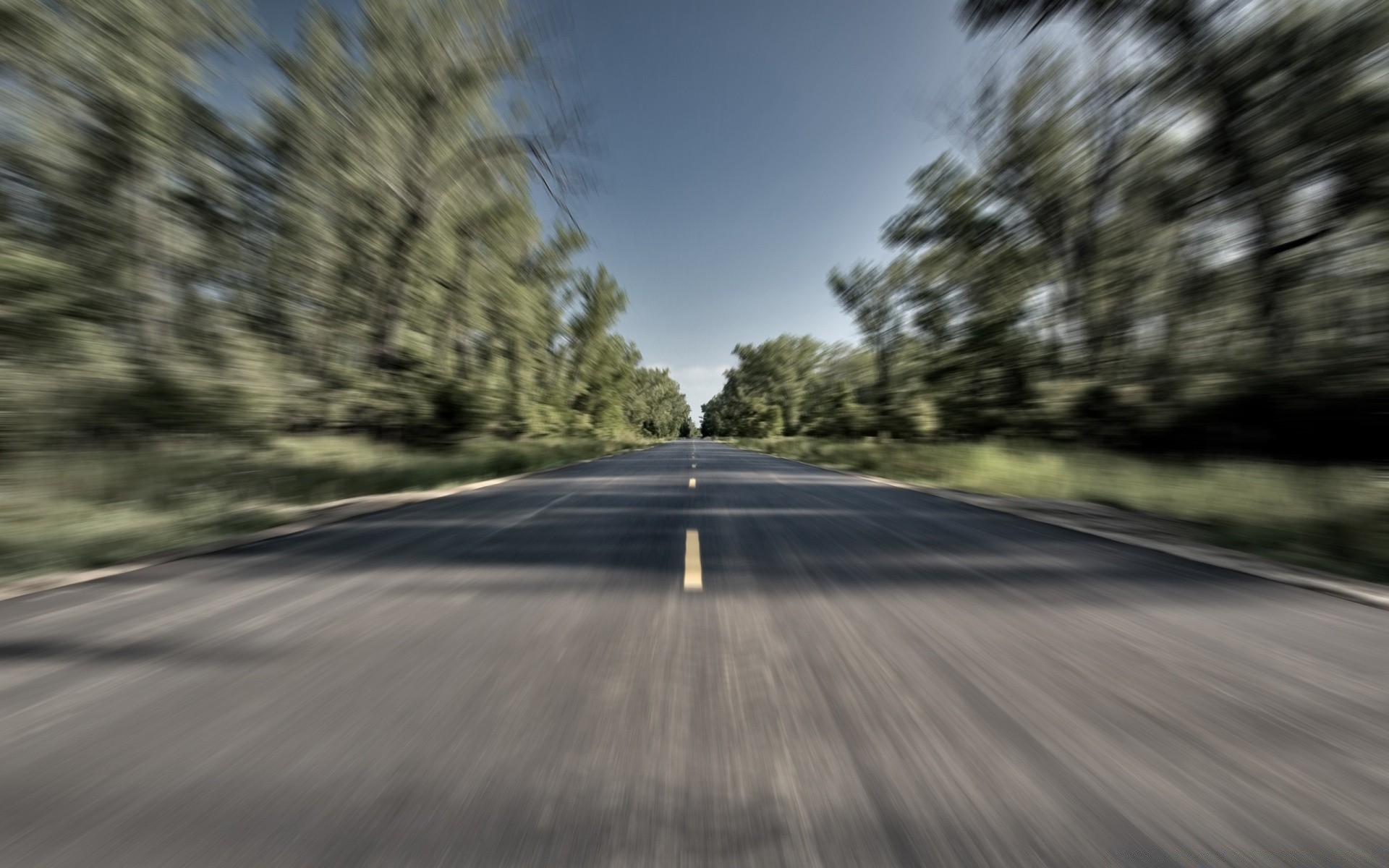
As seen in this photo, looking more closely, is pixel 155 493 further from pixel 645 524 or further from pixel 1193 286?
pixel 1193 286

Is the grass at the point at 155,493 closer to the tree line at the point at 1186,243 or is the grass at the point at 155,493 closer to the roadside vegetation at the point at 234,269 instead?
the roadside vegetation at the point at 234,269

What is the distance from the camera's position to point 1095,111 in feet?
46.2

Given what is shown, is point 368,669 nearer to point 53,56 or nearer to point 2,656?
point 2,656

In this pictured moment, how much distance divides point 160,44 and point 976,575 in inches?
488

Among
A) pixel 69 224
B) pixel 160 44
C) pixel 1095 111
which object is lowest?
pixel 69 224

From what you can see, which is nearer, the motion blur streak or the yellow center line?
the motion blur streak

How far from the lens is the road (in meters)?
1.52

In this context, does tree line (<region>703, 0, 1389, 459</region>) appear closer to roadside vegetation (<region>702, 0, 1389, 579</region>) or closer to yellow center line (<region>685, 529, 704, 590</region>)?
roadside vegetation (<region>702, 0, 1389, 579</region>)

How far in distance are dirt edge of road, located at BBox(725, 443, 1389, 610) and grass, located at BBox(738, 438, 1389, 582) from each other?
297 mm

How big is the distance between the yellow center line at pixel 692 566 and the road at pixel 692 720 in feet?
0.20

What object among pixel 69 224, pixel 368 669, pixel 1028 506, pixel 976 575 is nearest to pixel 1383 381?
pixel 1028 506

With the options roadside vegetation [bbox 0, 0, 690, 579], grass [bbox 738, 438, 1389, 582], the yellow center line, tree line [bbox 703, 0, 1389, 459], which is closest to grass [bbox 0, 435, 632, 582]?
roadside vegetation [bbox 0, 0, 690, 579]

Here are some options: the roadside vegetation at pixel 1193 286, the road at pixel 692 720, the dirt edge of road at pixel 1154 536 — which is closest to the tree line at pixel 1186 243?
the roadside vegetation at pixel 1193 286

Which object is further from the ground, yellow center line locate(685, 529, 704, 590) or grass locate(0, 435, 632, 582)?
grass locate(0, 435, 632, 582)
